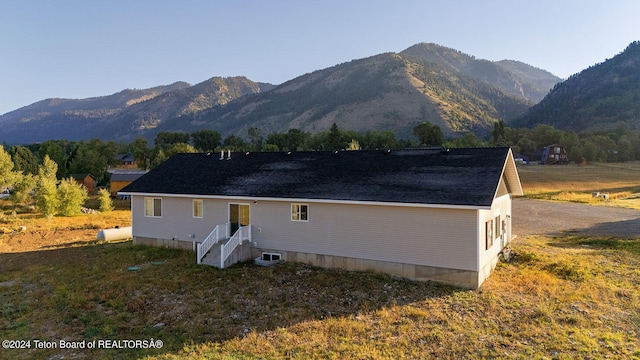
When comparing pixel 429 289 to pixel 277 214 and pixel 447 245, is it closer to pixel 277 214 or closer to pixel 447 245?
pixel 447 245

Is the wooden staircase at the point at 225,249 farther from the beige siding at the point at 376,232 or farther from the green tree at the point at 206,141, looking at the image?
the green tree at the point at 206,141

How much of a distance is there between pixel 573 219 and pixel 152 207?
35.1 metres

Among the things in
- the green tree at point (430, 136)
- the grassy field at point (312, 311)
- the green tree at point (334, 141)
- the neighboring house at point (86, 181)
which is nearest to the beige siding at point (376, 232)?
the grassy field at point (312, 311)

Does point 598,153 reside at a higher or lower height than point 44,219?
higher

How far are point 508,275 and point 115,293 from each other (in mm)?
16868

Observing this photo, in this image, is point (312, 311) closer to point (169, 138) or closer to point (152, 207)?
point (152, 207)

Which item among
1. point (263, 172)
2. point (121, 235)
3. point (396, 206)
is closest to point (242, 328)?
point (396, 206)

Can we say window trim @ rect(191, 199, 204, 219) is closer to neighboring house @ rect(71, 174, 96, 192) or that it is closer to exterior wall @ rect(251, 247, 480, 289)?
exterior wall @ rect(251, 247, 480, 289)

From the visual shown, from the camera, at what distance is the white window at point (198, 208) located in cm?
2154

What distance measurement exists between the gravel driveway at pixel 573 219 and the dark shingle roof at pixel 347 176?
1349 cm

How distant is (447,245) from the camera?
50.3 feet

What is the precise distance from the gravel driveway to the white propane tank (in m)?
29.4

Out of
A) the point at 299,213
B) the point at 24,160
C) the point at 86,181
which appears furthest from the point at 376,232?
the point at 24,160

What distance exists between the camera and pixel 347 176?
19.5 m
